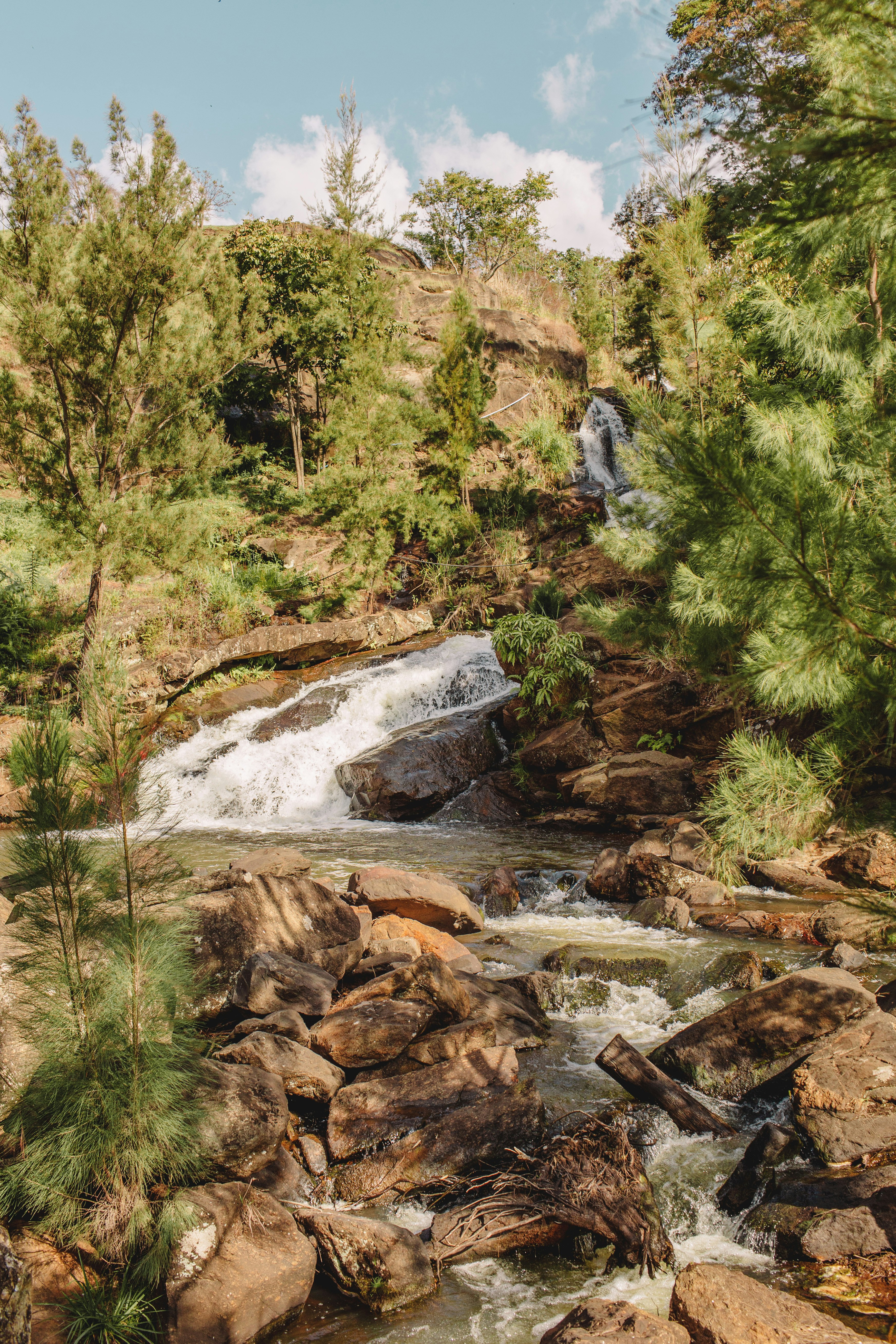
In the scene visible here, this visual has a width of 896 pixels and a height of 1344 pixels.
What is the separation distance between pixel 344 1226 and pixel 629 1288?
0.99 meters

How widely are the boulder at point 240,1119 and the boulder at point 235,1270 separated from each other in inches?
7.1

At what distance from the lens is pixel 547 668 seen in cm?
1115

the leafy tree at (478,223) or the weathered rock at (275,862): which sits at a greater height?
the leafy tree at (478,223)

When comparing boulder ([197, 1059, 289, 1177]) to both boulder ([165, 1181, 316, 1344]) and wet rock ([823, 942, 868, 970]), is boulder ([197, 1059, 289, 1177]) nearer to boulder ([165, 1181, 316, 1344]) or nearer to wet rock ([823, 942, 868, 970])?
boulder ([165, 1181, 316, 1344])

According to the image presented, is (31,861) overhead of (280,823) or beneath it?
overhead

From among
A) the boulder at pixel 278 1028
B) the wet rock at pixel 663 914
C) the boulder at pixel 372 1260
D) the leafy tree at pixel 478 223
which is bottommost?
the wet rock at pixel 663 914

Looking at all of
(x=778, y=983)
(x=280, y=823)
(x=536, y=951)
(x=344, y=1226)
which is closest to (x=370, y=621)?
(x=280, y=823)

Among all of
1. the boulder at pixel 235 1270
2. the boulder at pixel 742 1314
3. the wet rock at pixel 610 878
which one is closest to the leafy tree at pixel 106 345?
the wet rock at pixel 610 878

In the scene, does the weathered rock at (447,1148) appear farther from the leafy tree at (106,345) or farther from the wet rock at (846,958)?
the leafy tree at (106,345)

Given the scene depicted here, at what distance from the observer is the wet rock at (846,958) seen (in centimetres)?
502

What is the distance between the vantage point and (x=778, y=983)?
416cm

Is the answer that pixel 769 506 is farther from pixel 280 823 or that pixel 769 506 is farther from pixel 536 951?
pixel 280 823

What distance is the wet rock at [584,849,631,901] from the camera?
705 centimetres

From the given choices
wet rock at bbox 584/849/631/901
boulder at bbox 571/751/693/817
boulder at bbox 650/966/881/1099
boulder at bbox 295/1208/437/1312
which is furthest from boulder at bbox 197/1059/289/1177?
boulder at bbox 571/751/693/817
